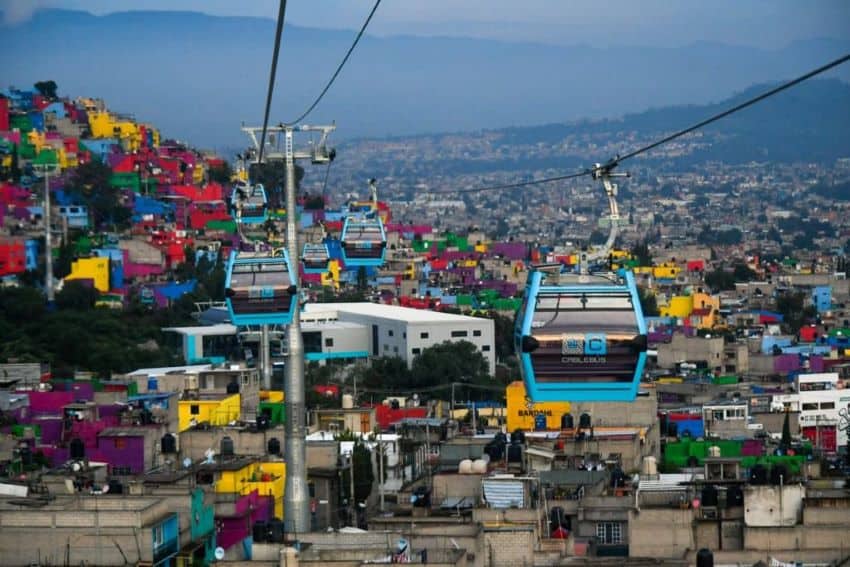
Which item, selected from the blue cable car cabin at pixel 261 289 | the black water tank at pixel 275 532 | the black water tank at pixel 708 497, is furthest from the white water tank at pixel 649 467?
the black water tank at pixel 275 532

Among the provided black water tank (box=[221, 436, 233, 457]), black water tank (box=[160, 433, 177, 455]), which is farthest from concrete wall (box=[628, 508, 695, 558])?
black water tank (box=[160, 433, 177, 455])

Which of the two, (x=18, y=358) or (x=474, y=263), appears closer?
(x=18, y=358)

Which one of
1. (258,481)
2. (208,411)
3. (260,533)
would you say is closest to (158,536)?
(260,533)

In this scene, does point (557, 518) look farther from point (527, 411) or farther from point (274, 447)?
point (527, 411)

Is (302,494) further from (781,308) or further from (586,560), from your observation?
(781,308)

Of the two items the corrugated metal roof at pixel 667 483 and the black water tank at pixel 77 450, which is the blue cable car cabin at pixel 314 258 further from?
the corrugated metal roof at pixel 667 483

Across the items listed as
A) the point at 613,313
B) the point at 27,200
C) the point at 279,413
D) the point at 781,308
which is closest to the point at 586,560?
the point at 613,313
